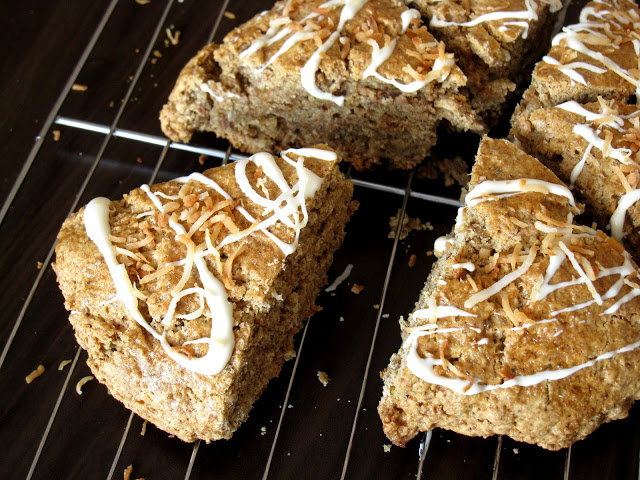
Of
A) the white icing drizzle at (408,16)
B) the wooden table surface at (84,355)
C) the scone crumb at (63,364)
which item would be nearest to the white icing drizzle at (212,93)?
the wooden table surface at (84,355)

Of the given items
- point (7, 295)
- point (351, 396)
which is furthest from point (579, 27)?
point (7, 295)

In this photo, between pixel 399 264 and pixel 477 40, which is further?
pixel 399 264

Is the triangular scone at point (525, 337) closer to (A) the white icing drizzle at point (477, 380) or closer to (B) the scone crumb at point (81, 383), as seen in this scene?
(A) the white icing drizzle at point (477, 380)

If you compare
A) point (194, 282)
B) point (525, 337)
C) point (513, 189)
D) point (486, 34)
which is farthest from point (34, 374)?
point (486, 34)

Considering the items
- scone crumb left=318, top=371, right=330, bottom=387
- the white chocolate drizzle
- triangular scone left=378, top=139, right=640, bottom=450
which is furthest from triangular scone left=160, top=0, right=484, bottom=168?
scone crumb left=318, top=371, right=330, bottom=387

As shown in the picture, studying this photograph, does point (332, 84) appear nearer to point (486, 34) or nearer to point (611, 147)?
point (486, 34)

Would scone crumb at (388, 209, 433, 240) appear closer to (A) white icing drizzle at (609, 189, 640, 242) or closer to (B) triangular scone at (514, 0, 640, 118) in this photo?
(B) triangular scone at (514, 0, 640, 118)

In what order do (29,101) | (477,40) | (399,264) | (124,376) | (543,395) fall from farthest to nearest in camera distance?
1. (29,101)
2. (399,264)
3. (477,40)
4. (124,376)
5. (543,395)

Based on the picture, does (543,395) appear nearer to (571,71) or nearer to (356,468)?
(356,468)
